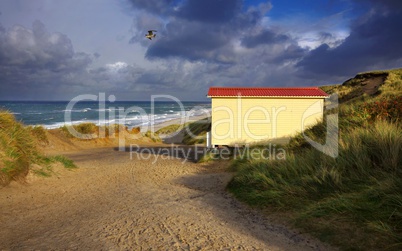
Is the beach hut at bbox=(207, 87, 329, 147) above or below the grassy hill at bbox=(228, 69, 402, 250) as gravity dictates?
above

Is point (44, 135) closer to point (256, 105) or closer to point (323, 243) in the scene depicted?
point (256, 105)

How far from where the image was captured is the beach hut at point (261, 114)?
15891 mm

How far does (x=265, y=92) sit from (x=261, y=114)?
127 centimetres

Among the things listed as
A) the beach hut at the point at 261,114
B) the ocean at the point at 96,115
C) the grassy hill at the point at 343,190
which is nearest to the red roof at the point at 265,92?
the beach hut at the point at 261,114

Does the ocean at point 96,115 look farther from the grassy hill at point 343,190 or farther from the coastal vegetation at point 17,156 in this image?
the grassy hill at point 343,190

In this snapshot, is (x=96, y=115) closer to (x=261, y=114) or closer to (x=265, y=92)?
(x=265, y=92)

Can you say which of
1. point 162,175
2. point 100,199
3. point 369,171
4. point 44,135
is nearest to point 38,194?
point 100,199

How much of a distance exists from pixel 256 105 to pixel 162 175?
6526 mm

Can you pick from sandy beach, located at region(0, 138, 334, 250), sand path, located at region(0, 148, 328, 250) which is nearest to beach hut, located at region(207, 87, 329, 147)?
sandy beach, located at region(0, 138, 334, 250)

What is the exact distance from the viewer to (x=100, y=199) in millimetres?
8297

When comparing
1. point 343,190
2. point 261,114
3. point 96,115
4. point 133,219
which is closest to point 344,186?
point 343,190

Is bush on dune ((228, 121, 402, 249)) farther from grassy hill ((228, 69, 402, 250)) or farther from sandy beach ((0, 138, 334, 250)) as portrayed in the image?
sandy beach ((0, 138, 334, 250))

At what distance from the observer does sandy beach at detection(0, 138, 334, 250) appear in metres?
4.96

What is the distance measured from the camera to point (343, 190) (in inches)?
257
